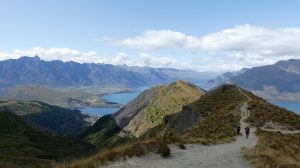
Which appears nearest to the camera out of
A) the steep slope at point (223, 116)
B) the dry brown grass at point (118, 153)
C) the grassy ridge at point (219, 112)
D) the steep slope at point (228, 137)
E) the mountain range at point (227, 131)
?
the dry brown grass at point (118, 153)

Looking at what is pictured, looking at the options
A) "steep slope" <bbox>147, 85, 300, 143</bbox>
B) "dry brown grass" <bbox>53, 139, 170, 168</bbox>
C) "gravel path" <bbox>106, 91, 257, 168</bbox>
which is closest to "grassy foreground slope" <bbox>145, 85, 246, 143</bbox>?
"steep slope" <bbox>147, 85, 300, 143</bbox>

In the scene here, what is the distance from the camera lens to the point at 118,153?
2478cm

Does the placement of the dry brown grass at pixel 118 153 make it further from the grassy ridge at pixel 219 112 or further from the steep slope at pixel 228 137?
the grassy ridge at pixel 219 112

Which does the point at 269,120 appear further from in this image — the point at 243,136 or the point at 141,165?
the point at 141,165

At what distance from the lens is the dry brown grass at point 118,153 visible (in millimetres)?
21591

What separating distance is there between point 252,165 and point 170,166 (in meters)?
7.39

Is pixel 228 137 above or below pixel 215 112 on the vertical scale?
above

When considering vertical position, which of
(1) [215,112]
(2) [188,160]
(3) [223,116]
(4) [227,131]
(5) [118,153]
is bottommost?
(1) [215,112]

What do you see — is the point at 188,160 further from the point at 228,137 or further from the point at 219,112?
the point at 219,112

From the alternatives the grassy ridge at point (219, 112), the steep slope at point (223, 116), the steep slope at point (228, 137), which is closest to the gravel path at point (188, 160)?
the steep slope at point (228, 137)

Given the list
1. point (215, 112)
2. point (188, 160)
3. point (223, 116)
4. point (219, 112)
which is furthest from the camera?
point (215, 112)

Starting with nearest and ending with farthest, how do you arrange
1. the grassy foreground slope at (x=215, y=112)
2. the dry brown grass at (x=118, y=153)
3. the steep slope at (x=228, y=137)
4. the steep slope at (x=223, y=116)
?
the dry brown grass at (x=118, y=153)
the steep slope at (x=228, y=137)
the steep slope at (x=223, y=116)
the grassy foreground slope at (x=215, y=112)

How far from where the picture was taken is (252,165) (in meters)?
28.4

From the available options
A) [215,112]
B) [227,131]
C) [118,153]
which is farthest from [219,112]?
[118,153]
